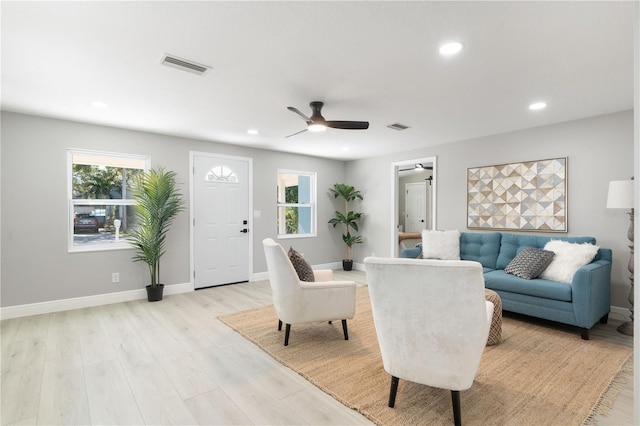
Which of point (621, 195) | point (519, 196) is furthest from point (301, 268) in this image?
point (519, 196)

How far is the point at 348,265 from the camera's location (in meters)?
6.68

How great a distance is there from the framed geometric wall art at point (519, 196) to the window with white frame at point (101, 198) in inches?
194

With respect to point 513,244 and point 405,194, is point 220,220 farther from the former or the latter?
point 405,194

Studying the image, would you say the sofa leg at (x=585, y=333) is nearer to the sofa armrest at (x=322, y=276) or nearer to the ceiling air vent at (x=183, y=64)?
the sofa armrest at (x=322, y=276)

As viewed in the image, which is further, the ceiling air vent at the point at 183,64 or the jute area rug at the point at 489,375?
the ceiling air vent at the point at 183,64

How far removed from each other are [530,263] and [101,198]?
5.39 m

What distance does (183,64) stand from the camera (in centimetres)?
253

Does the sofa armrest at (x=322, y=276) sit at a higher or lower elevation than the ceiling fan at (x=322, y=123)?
lower

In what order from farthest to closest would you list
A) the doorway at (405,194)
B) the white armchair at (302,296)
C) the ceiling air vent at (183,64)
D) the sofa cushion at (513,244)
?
the doorway at (405,194) < the sofa cushion at (513,244) < the white armchair at (302,296) < the ceiling air vent at (183,64)

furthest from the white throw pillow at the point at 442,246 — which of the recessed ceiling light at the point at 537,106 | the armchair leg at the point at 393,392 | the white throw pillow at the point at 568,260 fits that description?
the armchair leg at the point at 393,392

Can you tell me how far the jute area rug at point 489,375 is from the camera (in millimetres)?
1928

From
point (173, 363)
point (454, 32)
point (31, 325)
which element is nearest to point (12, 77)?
point (31, 325)

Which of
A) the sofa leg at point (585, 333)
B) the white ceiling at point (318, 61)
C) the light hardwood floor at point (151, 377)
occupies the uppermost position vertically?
the white ceiling at point (318, 61)

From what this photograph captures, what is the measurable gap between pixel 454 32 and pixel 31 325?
4831mm
